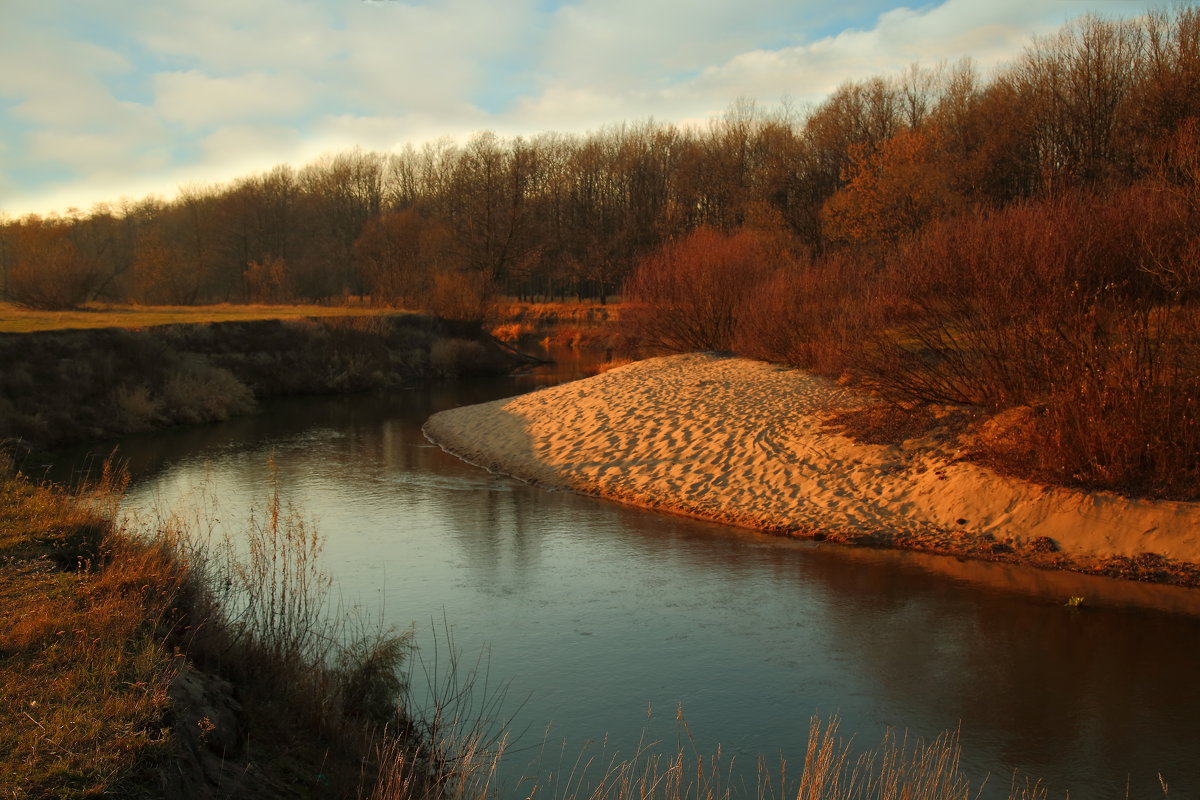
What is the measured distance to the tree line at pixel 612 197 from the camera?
33.3 meters

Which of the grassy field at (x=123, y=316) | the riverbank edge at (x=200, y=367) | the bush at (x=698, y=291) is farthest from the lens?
the bush at (x=698, y=291)

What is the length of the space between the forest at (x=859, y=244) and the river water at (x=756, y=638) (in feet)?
10.4

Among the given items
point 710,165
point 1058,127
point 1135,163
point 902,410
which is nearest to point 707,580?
point 902,410

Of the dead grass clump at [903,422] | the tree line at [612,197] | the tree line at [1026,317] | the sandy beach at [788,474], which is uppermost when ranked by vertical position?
the tree line at [612,197]

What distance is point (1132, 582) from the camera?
408 inches

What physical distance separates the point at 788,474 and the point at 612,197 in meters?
50.5

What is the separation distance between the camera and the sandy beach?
11.1 m

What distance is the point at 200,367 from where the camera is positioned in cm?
2630

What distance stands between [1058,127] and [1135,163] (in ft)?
18.9

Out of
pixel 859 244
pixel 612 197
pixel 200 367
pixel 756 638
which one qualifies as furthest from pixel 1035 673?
pixel 612 197

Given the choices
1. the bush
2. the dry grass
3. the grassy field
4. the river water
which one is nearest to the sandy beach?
the river water

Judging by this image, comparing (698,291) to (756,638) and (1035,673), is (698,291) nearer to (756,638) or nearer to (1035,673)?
(756,638)

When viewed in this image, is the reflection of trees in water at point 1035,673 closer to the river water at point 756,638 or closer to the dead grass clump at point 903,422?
the river water at point 756,638

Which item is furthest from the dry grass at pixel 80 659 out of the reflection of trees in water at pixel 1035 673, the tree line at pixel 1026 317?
the tree line at pixel 1026 317
